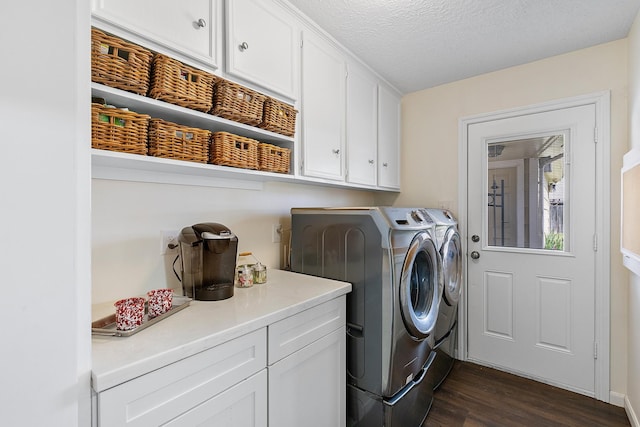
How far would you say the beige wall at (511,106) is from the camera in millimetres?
1995

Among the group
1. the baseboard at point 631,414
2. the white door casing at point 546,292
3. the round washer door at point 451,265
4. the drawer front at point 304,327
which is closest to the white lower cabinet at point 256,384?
the drawer front at point 304,327

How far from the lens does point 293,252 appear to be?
187cm

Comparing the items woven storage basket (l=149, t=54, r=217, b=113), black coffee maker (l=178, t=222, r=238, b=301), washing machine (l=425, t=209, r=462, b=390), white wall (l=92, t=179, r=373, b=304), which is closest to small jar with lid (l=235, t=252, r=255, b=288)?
black coffee maker (l=178, t=222, r=238, b=301)

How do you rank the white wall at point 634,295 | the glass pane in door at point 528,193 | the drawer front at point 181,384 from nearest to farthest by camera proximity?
1. the drawer front at point 181,384
2. the white wall at point 634,295
3. the glass pane in door at point 528,193

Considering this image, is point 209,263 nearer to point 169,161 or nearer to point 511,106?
point 169,161

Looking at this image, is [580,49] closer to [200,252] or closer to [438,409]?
[438,409]

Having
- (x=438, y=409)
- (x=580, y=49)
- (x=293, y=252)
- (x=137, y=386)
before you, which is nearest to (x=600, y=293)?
(x=438, y=409)

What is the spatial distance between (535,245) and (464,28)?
162cm

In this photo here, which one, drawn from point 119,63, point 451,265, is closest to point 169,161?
point 119,63

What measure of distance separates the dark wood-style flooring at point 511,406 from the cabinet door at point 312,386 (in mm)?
771

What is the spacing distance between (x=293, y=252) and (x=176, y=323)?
2.99ft

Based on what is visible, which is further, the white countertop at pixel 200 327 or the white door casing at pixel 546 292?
the white door casing at pixel 546 292

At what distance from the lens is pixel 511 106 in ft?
7.81

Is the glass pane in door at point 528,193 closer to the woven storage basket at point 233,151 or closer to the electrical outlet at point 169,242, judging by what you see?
the woven storage basket at point 233,151
